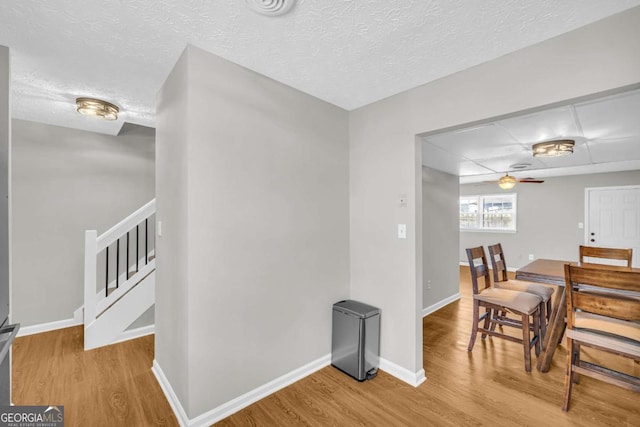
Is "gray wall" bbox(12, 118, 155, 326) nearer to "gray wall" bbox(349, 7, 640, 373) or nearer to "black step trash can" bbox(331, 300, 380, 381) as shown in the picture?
"black step trash can" bbox(331, 300, 380, 381)

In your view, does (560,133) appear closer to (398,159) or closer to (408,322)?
(398,159)

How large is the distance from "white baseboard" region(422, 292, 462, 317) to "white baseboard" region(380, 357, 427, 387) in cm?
166

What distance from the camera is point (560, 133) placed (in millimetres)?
2711

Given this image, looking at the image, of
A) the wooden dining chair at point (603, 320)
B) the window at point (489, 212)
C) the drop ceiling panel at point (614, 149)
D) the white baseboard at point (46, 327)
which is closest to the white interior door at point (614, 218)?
the window at point (489, 212)

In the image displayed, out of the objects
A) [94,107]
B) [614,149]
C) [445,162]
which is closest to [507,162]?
[445,162]

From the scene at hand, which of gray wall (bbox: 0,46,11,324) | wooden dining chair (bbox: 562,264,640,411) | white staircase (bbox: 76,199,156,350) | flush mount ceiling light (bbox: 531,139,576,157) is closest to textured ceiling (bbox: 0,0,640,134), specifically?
gray wall (bbox: 0,46,11,324)

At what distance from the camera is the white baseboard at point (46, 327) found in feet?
10.1

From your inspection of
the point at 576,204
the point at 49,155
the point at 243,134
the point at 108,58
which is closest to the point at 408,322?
the point at 243,134

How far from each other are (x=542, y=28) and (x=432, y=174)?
2719 millimetres

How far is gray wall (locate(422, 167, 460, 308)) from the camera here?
12.9 feet

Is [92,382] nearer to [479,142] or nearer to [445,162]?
[479,142]

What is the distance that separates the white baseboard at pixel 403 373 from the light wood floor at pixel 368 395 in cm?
5

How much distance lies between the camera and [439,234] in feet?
13.8

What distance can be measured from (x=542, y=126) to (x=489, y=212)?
5.30m
